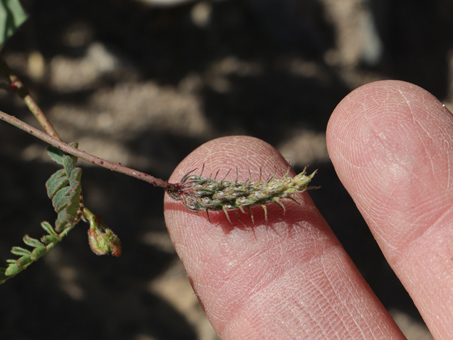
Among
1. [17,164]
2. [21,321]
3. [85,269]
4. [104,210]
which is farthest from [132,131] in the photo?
[21,321]

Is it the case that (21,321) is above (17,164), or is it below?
below

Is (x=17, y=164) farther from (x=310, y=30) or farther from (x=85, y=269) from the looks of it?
(x=310, y=30)

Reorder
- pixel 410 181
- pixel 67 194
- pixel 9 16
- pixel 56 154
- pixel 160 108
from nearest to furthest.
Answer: pixel 67 194 → pixel 56 154 → pixel 410 181 → pixel 9 16 → pixel 160 108

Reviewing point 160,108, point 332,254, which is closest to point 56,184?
point 332,254

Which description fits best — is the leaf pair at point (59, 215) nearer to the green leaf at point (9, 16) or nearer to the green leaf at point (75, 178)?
the green leaf at point (75, 178)

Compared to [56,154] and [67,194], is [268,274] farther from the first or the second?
[56,154]
